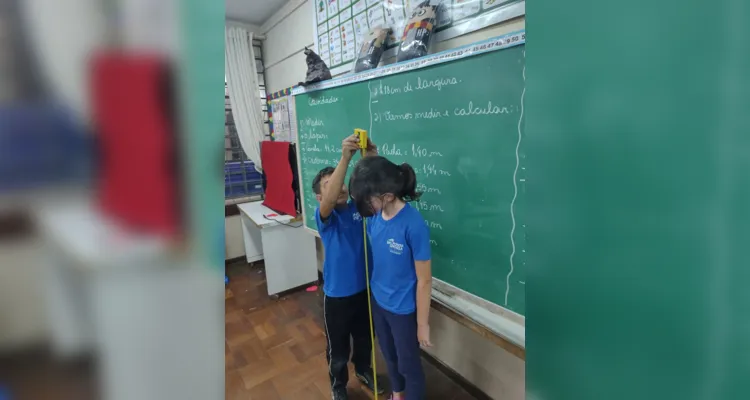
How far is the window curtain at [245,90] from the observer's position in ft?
12.1

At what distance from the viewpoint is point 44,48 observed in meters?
0.15

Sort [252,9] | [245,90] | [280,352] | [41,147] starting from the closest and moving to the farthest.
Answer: [41,147] → [280,352] → [252,9] → [245,90]

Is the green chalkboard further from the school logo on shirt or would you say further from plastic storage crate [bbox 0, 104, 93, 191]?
plastic storage crate [bbox 0, 104, 93, 191]

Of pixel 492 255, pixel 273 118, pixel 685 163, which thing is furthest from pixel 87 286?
pixel 273 118

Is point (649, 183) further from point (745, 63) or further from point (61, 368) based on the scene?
point (61, 368)

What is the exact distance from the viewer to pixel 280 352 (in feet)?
8.14

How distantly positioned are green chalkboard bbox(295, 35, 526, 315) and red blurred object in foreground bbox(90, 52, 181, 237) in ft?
3.92

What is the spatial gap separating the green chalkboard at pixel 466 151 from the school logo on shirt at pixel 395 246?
0.79 ft

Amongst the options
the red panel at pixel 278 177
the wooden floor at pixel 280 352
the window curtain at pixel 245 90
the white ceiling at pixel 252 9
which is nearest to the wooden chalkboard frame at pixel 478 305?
the wooden floor at pixel 280 352

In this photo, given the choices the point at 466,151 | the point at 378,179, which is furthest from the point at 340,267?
the point at 466,151

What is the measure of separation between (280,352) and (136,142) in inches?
103

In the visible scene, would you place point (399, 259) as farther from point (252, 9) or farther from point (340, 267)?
point (252, 9)

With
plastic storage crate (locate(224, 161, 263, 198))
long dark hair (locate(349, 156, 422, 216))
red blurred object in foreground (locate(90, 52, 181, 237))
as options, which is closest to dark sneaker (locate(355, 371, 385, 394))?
long dark hair (locate(349, 156, 422, 216))

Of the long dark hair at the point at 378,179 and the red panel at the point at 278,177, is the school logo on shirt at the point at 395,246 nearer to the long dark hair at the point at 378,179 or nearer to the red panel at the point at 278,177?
the long dark hair at the point at 378,179
